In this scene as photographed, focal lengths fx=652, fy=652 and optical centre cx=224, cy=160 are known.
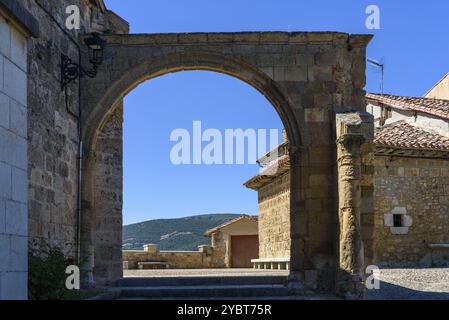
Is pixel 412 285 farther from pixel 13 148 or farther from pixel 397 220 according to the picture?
pixel 13 148

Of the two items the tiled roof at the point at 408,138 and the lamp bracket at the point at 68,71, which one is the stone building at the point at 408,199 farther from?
the lamp bracket at the point at 68,71

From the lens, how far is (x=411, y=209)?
56.6ft

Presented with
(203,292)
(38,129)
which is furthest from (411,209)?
(38,129)

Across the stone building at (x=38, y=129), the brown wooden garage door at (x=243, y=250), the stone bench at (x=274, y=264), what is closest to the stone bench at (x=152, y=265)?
the brown wooden garage door at (x=243, y=250)

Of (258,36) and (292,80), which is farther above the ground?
(258,36)

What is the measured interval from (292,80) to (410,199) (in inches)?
329

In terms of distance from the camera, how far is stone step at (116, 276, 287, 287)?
10.5m

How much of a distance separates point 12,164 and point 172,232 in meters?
52.4

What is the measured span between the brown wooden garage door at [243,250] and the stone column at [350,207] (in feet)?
54.7

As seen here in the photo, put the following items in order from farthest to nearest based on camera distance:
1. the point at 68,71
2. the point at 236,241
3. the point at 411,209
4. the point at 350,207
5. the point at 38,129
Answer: the point at 236,241 → the point at 411,209 → the point at 68,71 → the point at 350,207 → the point at 38,129

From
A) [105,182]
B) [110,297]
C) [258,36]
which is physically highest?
[258,36]

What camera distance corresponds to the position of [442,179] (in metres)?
17.8
